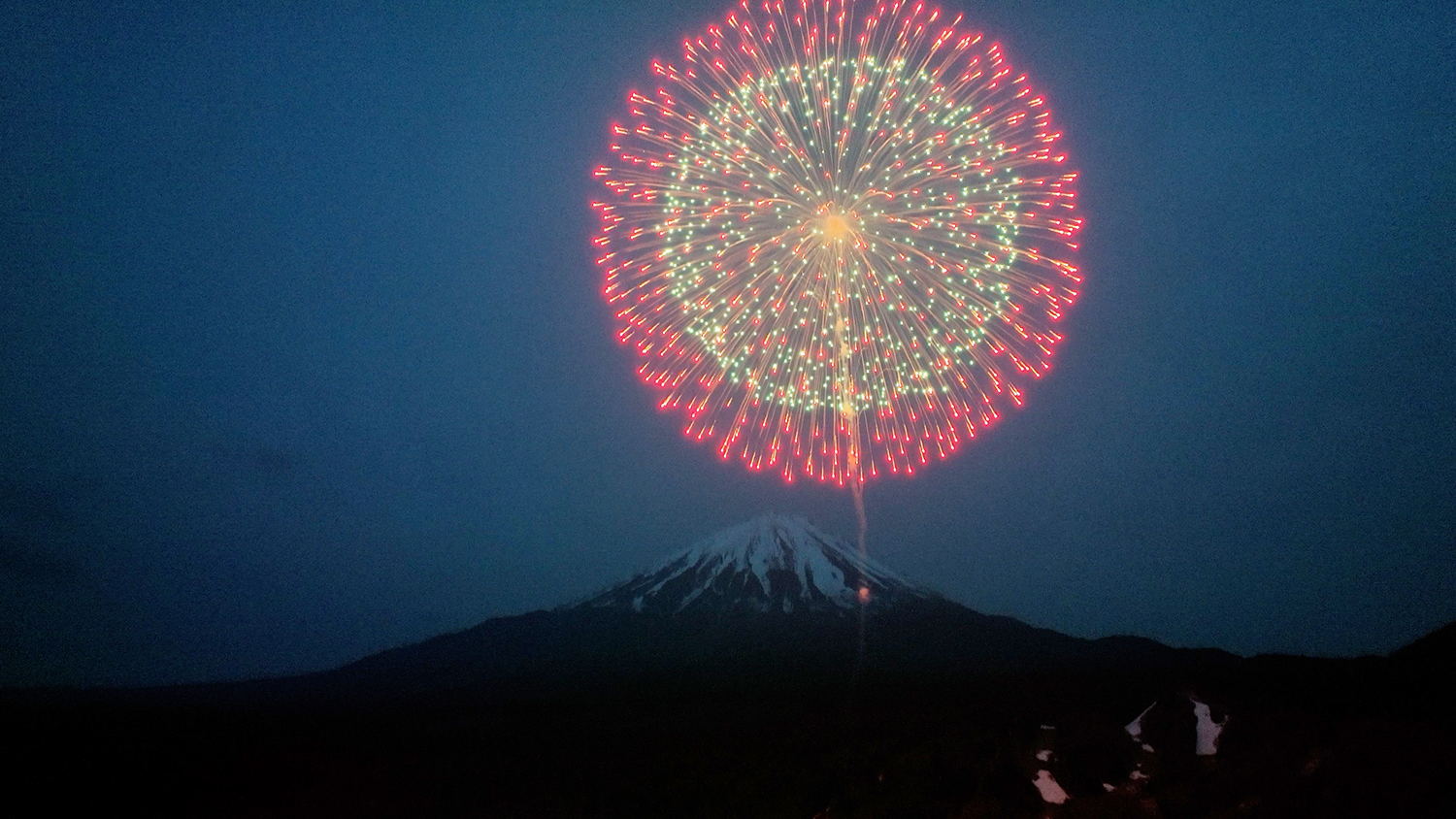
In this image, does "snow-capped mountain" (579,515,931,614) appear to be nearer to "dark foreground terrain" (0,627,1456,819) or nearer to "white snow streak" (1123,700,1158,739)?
"dark foreground terrain" (0,627,1456,819)

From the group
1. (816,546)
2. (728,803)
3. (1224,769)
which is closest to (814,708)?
(728,803)

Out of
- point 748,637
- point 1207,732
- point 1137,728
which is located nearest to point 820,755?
point 1137,728

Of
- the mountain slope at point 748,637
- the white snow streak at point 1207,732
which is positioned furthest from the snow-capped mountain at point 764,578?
the white snow streak at point 1207,732

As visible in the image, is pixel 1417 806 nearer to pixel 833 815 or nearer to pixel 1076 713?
pixel 833 815

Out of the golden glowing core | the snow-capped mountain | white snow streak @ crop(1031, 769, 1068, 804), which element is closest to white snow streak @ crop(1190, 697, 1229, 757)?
white snow streak @ crop(1031, 769, 1068, 804)

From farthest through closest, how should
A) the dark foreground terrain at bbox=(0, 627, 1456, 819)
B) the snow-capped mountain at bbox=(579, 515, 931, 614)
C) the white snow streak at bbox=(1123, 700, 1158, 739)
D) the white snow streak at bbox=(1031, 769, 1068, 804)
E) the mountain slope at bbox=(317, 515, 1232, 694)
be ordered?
the snow-capped mountain at bbox=(579, 515, 931, 614) → the mountain slope at bbox=(317, 515, 1232, 694) → the white snow streak at bbox=(1123, 700, 1158, 739) → the white snow streak at bbox=(1031, 769, 1068, 804) → the dark foreground terrain at bbox=(0, 627, 1456, 819)

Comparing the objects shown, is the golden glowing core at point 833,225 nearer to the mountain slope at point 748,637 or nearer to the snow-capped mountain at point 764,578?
the mountain slope at point 748,637
